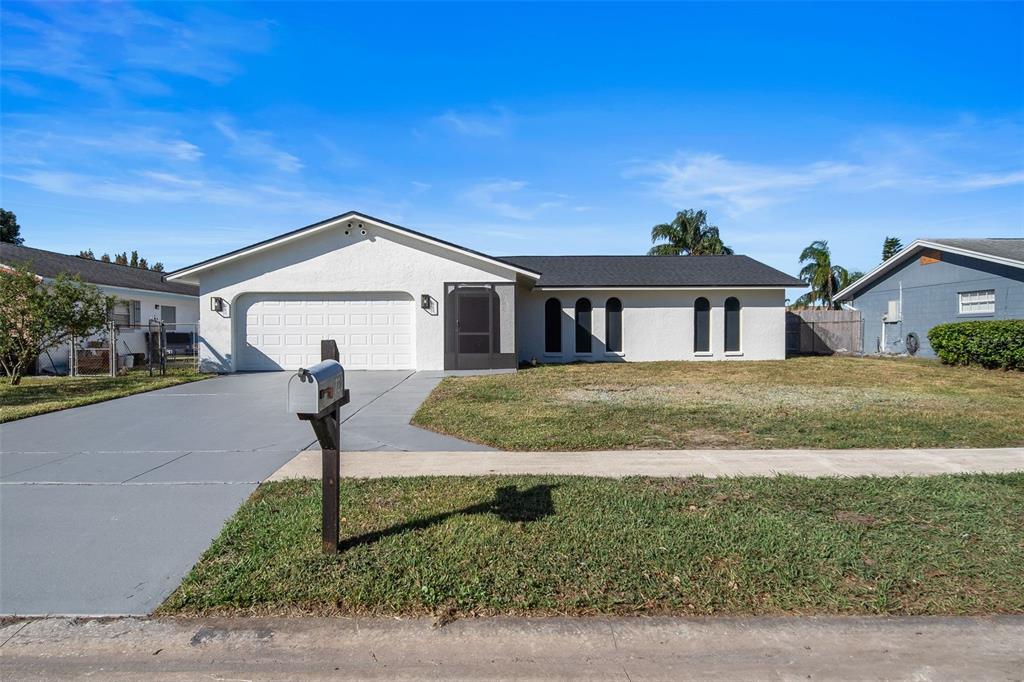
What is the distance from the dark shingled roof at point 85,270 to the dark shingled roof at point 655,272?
1397 cm

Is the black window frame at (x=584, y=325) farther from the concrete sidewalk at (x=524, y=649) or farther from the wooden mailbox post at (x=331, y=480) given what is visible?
the concrete sidewalk at (x=524, y=649)

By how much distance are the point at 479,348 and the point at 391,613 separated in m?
14.0

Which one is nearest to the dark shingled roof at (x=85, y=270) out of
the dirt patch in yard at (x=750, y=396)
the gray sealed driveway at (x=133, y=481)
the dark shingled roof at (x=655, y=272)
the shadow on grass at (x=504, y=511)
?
the gray sealed driveway at (x=133, y=481)

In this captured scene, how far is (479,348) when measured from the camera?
683 inches

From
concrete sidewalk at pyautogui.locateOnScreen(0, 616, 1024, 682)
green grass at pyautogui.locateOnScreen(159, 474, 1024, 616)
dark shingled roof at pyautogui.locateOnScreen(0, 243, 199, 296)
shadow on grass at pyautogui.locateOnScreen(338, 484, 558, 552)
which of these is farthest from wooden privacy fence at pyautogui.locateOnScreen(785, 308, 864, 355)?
dark shingled roof at pyautogui.locateOnScreen(0, 243, 199, 296)

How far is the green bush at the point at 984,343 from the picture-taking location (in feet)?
55.0

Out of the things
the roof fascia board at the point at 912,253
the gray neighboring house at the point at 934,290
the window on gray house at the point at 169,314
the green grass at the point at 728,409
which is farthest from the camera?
the window on gray house at the point at 169,314

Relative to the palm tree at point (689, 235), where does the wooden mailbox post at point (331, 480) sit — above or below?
below

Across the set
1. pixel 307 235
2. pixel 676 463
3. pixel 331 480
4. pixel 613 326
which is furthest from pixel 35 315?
pixel 613 326

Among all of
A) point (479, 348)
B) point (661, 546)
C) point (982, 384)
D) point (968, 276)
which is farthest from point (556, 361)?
point (661, 546)

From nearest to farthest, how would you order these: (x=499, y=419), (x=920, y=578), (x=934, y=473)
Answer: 1. (x=920, y=578)
2. (x=934, y=473)
3. (x=499, y=419)

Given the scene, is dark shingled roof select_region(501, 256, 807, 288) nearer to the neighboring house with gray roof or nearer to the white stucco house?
the white stucco house

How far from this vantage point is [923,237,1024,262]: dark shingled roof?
1880cm

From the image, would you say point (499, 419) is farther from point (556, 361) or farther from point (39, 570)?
point (556, 361)
